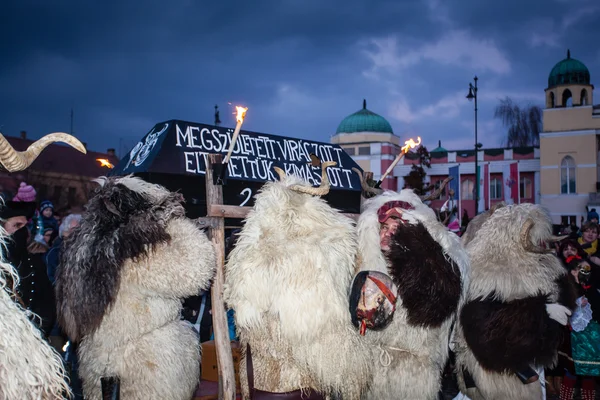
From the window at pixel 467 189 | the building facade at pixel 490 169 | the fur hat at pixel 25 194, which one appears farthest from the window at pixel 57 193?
the window at pixel 467 189

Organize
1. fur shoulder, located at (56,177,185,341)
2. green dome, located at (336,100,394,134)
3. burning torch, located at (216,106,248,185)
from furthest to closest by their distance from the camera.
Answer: green dome, located at (336,100,394,134) → burning torch, located at (216,106,248,185) → fur shoulder, located at (56,177,185,341)

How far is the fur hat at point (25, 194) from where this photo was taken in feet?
14.1

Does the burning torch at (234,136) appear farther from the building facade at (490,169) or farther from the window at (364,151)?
the window at (364,151)

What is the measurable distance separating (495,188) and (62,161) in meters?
32.3

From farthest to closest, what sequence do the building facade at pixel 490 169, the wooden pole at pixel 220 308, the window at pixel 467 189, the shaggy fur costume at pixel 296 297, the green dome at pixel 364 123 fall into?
the green dome at pixel 364 123, the window at pixel 467 189, the building facade at pixel 490 169, the wooden pole at pixel 220 308, the shaggy fur costume at pixel 296 297

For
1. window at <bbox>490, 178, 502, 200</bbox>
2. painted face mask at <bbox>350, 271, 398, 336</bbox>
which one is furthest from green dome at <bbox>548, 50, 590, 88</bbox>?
painted face mask at <bbox>350, 271, 398, 336</bbox>

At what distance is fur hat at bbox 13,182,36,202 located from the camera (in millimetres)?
4312

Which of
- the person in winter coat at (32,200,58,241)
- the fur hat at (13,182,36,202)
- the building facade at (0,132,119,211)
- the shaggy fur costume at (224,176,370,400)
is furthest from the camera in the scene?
the building facade at (0,132,119,211)

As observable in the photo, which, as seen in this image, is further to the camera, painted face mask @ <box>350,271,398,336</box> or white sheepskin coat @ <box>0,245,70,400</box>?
painted face mask @ <box>350,271,398,336</box>

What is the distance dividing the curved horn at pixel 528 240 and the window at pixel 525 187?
39529mm

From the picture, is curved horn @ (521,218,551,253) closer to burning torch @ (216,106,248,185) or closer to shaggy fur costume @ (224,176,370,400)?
shaggy fur costume @ (224,176,370,400)

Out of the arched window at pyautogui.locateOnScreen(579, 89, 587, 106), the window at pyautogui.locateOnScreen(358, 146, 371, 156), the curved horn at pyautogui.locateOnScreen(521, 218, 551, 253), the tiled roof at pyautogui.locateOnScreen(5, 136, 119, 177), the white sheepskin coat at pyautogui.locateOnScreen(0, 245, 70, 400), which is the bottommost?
the white sheepskin coat at pyautogui.locateOnScreen(0, 245, 70, 400)

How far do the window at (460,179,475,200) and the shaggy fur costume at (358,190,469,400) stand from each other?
1573 inches

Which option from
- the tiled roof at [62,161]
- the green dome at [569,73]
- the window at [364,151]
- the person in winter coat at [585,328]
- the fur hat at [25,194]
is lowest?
the person in winter coat at [585,328]
